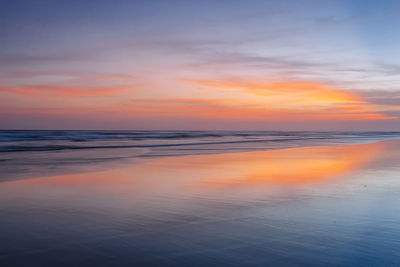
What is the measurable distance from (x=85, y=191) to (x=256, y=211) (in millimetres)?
2854

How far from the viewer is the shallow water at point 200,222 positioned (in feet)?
8.80

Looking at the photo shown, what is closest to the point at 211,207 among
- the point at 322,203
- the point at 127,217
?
the point at 127,217

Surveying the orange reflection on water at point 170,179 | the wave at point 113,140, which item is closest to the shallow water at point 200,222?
the orange reflection on water at point 170,179

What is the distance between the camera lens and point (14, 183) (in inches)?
245

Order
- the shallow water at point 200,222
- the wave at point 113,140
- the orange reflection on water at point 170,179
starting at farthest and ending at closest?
the wave at point 113,140
the orange reflection on water at point 170,179
the shallow water at point 200,222

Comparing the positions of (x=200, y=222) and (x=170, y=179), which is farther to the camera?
(x=170, y=179)

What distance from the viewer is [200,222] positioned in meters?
3.66

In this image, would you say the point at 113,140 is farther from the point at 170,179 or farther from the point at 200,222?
the point at 200,222

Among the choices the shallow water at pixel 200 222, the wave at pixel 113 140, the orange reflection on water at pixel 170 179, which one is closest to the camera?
the shallow water at pixel 200 222

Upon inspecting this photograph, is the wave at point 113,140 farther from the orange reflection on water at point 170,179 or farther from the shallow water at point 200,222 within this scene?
the shallow water at point 200,222

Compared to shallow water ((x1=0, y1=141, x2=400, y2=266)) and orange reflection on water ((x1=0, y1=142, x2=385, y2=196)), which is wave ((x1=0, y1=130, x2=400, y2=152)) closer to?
orange reflection on water ((x1=0, y1=142, x2=385, y2=196))

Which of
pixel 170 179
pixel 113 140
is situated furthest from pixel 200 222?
pixel 113 140

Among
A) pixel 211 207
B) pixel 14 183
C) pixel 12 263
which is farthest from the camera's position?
pixel 14 183

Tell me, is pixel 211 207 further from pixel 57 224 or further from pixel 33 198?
pixel 33 198
